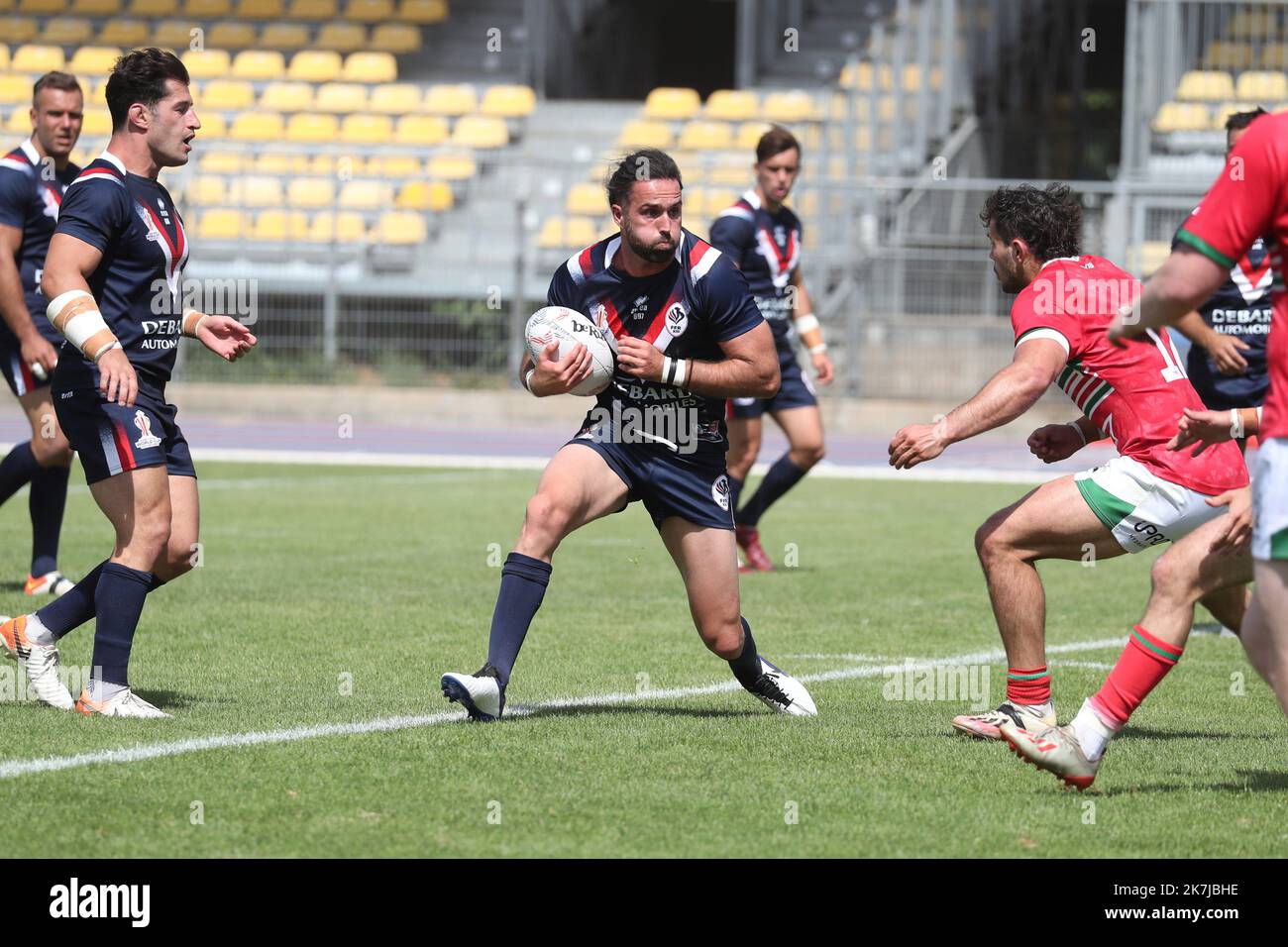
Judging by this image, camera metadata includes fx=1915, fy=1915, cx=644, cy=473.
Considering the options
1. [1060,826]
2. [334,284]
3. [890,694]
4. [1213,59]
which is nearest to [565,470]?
[890,694]

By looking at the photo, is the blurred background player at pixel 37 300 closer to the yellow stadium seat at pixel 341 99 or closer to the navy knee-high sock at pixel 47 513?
the navy knee-high sock at pixel 47 513

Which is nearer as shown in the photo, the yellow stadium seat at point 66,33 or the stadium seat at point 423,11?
the stadium seat at point 423,11

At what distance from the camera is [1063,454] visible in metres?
6.79

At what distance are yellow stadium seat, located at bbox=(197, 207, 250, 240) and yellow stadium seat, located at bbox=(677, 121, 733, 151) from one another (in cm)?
619

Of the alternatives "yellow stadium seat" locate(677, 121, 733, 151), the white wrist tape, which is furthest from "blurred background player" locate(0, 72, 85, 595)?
"yellow stadium seat" locate(677, 121, 733, 151)

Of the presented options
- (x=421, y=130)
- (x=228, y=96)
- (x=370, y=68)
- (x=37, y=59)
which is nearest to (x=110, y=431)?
(x=421, y=130)

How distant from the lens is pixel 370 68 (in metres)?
29.9

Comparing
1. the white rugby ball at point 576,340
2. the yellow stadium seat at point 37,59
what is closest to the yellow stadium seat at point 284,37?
the yellow stadium seat at point 37,59

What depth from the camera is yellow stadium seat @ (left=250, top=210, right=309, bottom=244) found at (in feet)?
78.5

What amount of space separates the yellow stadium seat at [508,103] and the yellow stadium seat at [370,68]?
1.89 m

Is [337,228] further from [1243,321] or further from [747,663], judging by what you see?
[747,663]

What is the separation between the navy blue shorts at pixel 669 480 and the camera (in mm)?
6809

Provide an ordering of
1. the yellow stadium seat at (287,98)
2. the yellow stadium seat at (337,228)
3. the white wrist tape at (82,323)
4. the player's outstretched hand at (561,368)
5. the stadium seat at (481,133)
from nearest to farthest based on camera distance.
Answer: the white wrist tape at (82,323) → the player's outstretched hand at (561,368) → the yellow stadium seat at (337,228) → the stadium seat at (481,133) → the yellow stadium seat at (287,98)
